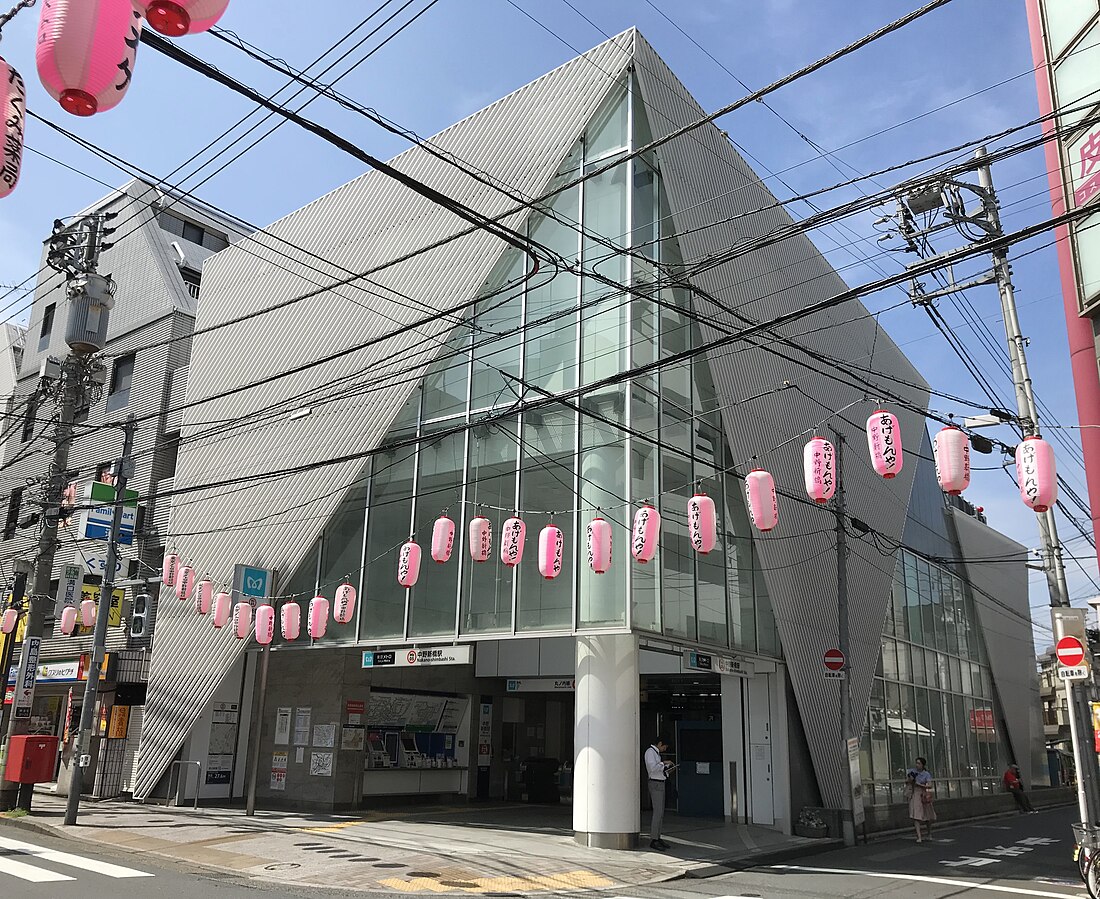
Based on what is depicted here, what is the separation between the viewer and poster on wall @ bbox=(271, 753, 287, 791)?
69.7 feet

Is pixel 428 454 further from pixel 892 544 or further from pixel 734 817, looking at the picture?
pixel 892 544

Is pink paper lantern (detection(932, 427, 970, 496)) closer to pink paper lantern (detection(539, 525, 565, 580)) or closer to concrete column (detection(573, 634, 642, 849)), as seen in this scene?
concrete column (detection(573, 634, 642, 849))

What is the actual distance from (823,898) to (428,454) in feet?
36.7

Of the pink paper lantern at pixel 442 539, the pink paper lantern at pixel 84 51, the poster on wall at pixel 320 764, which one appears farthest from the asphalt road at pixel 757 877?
the pink paper lantern at pixel 84 51

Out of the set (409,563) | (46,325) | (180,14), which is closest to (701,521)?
(409,563)

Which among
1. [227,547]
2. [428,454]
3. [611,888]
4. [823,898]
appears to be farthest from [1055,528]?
[227,547]

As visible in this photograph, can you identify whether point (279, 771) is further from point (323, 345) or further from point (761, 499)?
point (761, 499)

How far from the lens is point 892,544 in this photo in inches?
1021

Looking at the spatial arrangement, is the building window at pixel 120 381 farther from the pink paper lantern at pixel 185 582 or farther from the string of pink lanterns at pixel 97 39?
the string of pink lanterns at pixel 97 39

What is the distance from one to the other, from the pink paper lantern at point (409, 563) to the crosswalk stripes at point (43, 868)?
6.76 m

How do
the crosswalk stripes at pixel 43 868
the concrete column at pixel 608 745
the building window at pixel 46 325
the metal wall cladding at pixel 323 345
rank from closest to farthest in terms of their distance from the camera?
the crosswalk stripes at pixel 43 868 < the concrete column at pixel 608 745 < the metal wall cladding at pixel 323 345 < the building window at pixel 46 325

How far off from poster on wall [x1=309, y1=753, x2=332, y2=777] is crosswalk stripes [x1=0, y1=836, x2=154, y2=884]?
23.2ft

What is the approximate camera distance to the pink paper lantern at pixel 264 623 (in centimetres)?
1884

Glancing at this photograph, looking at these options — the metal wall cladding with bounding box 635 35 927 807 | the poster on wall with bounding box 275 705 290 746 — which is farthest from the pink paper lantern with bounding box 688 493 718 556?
the poster on wall with bounding box 275 705 290 746
